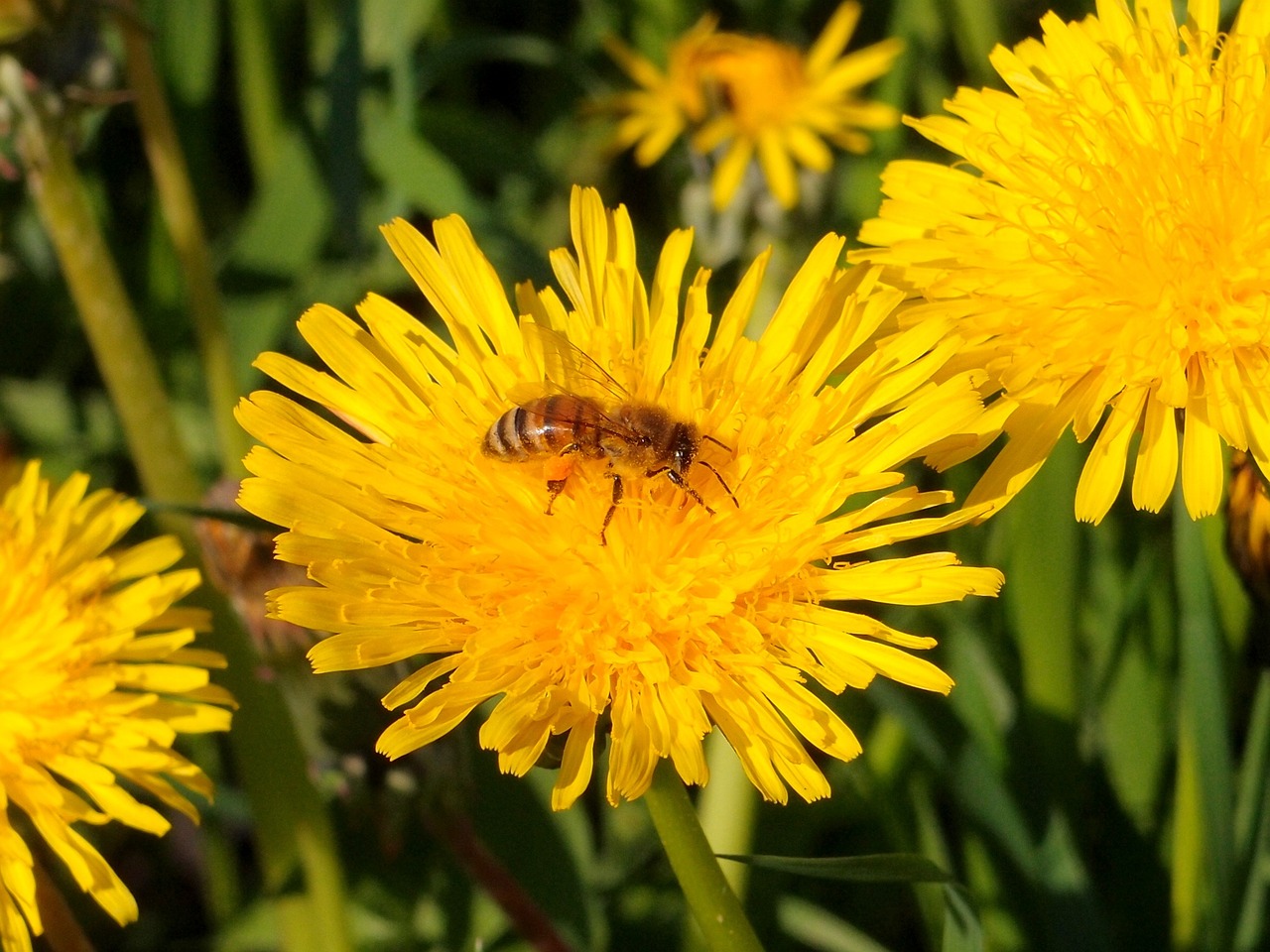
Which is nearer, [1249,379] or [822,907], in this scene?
[1249,379]

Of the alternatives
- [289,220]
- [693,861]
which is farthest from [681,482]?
[289,220]

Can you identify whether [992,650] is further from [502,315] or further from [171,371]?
[171,371]

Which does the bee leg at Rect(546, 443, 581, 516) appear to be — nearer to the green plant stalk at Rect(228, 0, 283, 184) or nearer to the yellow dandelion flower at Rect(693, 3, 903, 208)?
the yellow dandelion flower at Rect(693, 3, 903, 208)

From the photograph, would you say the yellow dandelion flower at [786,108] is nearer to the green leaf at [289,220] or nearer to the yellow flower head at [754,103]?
the yellow flower head at [754,103]

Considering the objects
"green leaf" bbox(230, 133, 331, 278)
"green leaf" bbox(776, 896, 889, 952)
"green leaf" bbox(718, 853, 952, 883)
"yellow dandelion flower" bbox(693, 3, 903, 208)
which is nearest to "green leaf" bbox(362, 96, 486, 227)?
"green leaf" bbox(230, 133, 331, 278)

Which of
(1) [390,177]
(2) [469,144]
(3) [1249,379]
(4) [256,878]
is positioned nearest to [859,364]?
(3) [1249,379]

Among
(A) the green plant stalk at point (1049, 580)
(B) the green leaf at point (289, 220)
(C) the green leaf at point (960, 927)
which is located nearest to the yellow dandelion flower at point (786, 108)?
(B) the green leaf at point (289, 220)
